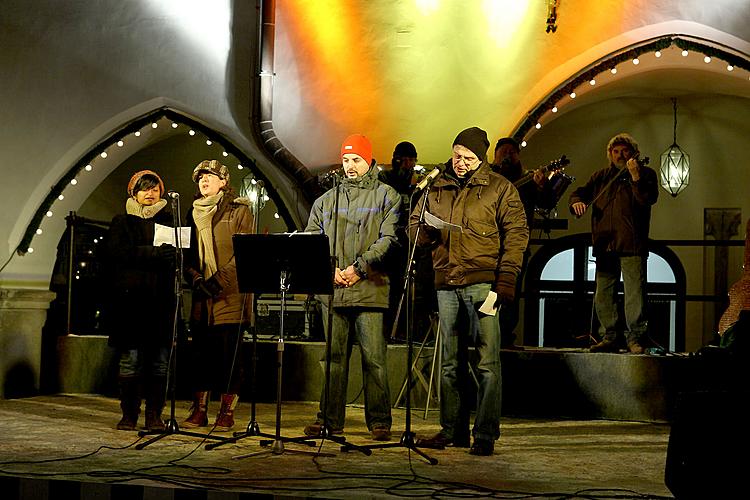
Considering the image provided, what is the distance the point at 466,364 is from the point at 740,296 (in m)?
1.83

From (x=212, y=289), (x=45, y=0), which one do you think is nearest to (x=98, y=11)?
(x=45, y=0)

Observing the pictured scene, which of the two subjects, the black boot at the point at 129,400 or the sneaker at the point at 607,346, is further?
the sneaker at the point at 607,346

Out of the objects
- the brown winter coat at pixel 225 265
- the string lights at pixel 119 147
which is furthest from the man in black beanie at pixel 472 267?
the string lights at pixel 119 147

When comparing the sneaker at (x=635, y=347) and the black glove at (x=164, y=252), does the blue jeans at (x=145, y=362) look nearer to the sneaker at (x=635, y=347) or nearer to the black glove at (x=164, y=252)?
the black glove at (x=164, y=252)

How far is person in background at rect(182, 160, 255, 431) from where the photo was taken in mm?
6918

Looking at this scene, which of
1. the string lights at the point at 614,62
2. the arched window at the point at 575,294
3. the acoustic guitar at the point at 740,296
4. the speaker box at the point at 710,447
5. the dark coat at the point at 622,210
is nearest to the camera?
the speaker box at the point at 710,447

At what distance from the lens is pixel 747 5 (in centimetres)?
886

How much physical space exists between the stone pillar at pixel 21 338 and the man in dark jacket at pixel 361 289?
3893 mm

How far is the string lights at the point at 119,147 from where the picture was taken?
10008 millimetres

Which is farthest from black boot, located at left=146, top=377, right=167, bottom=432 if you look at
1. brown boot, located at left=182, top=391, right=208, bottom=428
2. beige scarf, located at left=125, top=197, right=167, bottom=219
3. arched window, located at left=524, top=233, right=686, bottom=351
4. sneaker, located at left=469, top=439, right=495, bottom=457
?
arched window, located at left=524, top=233, right=686, bottom=351

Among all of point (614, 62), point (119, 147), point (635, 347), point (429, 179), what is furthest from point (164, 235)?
point (614, 62)

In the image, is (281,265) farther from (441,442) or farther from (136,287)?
(441,442)

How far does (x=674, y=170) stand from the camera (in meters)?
12.7

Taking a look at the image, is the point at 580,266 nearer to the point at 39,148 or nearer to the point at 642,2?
the point at 642,2
